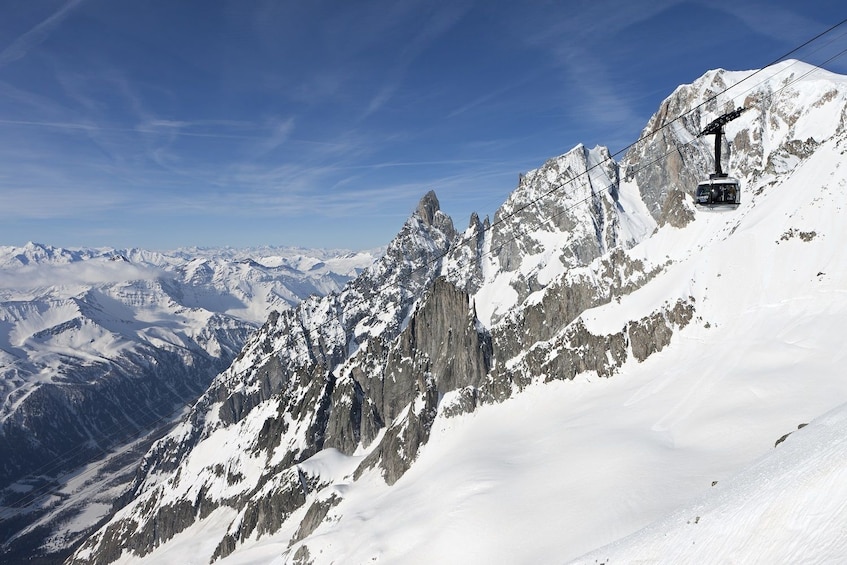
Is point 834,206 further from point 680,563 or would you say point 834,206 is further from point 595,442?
point 680,563

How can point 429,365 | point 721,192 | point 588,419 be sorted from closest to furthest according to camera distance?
point 721,192, point 588,419, point 429,365

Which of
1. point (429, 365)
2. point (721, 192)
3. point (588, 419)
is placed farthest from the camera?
point (429, 365)

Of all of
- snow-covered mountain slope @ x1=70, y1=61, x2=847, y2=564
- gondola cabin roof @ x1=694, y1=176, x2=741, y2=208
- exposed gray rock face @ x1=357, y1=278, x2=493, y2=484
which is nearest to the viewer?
gondola cabin roof @ x1=694, y1=176, x2=741, y2=208

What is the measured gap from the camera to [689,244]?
82.2 m

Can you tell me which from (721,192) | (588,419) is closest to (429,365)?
(588,419)

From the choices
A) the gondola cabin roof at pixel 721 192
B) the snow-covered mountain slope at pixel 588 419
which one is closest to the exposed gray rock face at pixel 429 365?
the snow-covered mountain slope at pixel 588 419

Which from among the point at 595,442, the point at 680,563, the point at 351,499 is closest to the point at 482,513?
the point at 595,442

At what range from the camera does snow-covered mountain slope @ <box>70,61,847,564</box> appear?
30547mm

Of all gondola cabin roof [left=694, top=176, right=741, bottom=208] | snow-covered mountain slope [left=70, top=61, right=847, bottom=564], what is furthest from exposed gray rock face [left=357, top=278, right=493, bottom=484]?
gondola cabin roof [left=694, top=176, right=741, bottom=208]

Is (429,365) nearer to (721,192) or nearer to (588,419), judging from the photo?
(588,419)

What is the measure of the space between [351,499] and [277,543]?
22136mm

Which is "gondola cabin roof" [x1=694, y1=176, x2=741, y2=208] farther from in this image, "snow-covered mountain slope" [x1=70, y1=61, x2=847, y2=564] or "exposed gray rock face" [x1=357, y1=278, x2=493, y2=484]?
"exposed gray rock face" [x1=357, y1=278, x2=493, y2=484]

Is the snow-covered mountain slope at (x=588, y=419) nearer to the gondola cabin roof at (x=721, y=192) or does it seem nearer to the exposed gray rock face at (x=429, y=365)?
the exposed gray rock face at (x=429, y=365)

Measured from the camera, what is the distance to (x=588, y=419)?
187 feet
